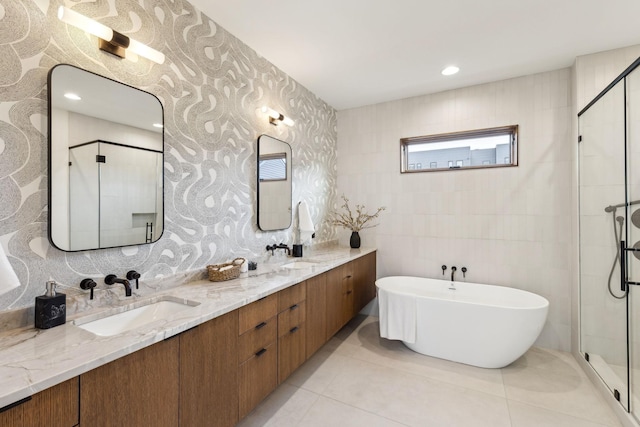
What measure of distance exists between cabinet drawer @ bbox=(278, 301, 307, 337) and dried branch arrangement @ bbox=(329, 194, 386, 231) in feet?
5.78

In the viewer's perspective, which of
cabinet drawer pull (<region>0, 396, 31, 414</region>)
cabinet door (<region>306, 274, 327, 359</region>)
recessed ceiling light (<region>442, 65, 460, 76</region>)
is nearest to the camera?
cabinet drawer pull (<region>0, 396, 31, 414</region>)

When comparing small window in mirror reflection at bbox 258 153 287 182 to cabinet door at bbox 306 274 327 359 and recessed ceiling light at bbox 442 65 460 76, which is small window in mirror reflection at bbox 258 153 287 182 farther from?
recessed ceiling light at bbox 442 65 460 76

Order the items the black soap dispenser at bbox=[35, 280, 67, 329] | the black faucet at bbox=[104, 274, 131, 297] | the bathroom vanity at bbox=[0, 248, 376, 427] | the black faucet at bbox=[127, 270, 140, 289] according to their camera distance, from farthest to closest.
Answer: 1. the black faucet at bbox=[127, 270, 140, 289]
2. the black faucet at bbox=[104, 274, 131, 297]
3. the black soap dispenser at bbox=[35, 280, 67, 329]
4. the bathroom vanity at bbox=[0, 248, 376, 427]

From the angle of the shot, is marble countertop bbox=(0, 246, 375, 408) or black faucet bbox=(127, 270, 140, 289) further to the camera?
black faucet bbox=(127, 270, 140, 289)

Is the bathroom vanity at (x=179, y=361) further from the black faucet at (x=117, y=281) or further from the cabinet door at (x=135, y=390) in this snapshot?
the black faucet at (x=117, y=281)

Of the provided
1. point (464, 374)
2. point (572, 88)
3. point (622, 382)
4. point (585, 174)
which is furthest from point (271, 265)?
point (572, 88)

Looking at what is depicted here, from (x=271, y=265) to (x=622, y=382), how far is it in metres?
2.64

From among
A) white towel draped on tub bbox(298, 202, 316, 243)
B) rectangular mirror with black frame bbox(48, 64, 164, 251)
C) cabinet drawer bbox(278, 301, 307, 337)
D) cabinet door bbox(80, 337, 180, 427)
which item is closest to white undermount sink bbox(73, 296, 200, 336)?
cabinet door bbox(80, 337, 180, 427)

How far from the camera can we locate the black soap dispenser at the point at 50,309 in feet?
3.85

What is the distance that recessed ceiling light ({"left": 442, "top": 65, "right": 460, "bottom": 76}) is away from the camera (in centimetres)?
279

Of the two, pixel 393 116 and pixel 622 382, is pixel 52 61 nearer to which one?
pixel 393 116

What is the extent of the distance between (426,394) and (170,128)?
257cm

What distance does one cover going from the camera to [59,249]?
1.32 meters

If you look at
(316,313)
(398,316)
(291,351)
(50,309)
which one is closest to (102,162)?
(50,309)
